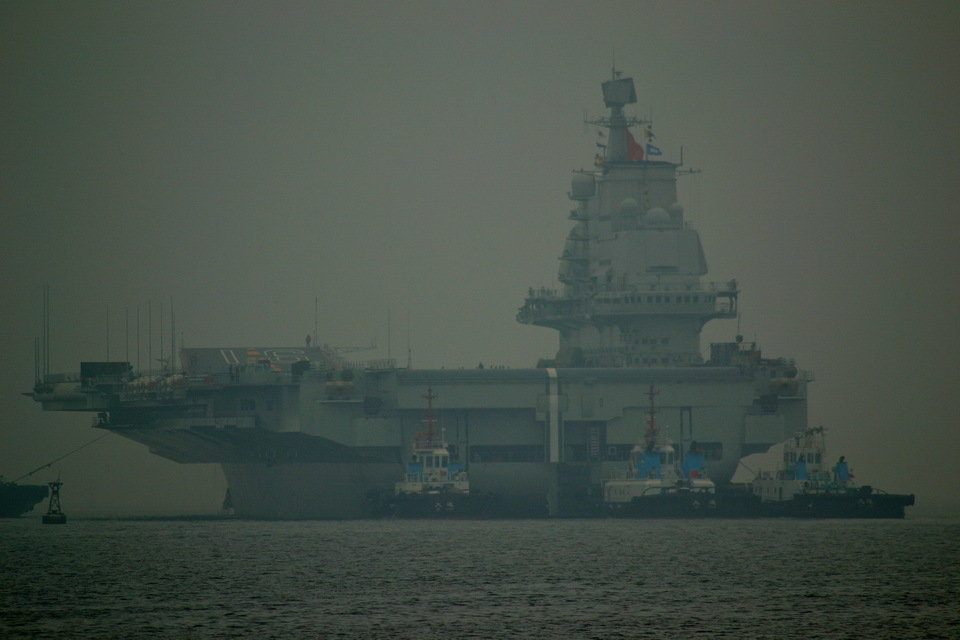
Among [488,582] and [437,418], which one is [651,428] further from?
[488,582]

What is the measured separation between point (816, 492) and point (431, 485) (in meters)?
17.3

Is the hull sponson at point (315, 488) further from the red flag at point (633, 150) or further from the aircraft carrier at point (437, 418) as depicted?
the red flag at point (633, 150)

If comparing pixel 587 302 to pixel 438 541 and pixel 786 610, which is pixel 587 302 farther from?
→ pixel 786 610

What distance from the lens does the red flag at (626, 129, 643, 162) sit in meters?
112

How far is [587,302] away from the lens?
108 m

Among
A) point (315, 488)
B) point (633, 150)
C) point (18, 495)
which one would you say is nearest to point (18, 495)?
point (18, 495)

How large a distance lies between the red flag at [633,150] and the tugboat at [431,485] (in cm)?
2382

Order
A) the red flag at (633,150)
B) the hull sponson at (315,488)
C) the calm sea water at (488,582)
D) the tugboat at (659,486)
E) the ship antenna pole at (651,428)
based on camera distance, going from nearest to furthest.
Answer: the calm sea water at (488,582)
the tugboat at (659,486)
the ship antenna pole at (651,428)
the hull sponson at (315,488)
the red flag at (633,150)

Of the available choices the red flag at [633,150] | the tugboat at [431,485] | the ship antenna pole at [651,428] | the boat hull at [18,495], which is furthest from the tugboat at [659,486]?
the boat hull at [18,495]

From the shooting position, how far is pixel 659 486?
303ft

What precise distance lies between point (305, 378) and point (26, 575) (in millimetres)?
26746

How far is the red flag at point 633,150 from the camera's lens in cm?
11200

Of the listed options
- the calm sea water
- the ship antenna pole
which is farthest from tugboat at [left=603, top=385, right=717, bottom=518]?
the calm sea water

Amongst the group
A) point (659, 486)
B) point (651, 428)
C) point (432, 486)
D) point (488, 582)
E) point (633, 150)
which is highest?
point (633, 150)
